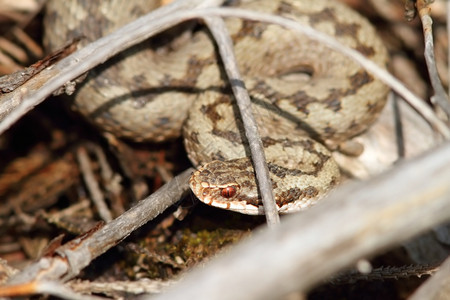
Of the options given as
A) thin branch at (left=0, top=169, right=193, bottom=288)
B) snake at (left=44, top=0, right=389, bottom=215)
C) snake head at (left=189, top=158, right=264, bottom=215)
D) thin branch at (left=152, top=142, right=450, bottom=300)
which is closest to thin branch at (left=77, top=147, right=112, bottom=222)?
snake at (left=44, top=0, right=389, bottom=215)

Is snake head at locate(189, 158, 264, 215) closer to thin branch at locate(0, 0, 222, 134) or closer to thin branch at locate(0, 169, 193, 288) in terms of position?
thin branch at locate(0, 169, 193, 288)

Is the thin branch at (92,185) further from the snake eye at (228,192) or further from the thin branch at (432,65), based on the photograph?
the thin branch at (432,65)

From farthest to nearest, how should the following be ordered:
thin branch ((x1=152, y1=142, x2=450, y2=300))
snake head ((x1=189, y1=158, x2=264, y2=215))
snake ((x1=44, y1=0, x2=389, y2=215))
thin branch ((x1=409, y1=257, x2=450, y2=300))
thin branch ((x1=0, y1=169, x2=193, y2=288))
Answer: snake ((x1=44, y1=0, x2=389, y2=215))
snake head ((x1=189, y1=158, x2=264, y2=215))
thin branch ((x1=0, y1=169, x2=193, y2=288))
thin branch ((x1=409, y1=257, x2=450, y2=300))
thin branch ((x1=152, y1=142, x2=450, y2=300))

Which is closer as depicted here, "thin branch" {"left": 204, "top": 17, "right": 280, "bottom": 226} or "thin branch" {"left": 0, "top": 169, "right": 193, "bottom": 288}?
"thin branch" {"left": 0, "top": 169, "right": 193, "bottom": 288}

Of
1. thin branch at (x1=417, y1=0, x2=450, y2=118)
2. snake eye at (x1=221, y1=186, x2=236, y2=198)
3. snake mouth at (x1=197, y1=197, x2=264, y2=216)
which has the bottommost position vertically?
snake mouth at (x1=197, y1=197, x2=264, y2=216)

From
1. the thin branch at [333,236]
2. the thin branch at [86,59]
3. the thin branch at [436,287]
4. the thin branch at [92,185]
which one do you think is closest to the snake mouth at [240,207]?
the thin branch at [92,185]

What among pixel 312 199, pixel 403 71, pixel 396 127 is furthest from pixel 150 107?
pixel 403 71

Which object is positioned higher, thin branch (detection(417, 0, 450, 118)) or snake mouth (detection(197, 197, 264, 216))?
thin branch (detection(417, 0, 450, 118))
